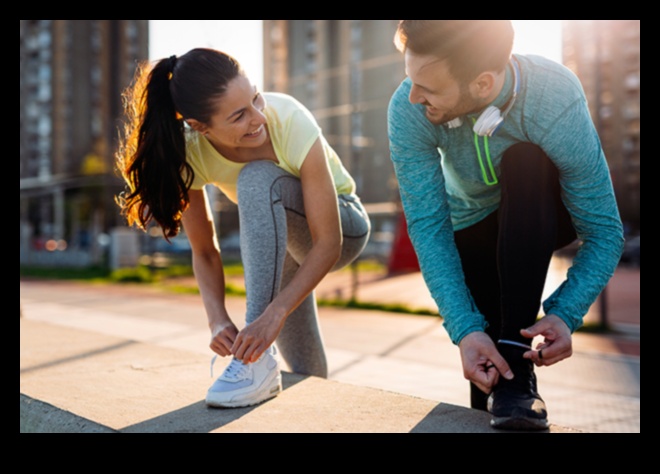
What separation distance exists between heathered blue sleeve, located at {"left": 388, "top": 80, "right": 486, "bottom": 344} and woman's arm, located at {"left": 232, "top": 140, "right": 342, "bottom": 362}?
19 centimetres

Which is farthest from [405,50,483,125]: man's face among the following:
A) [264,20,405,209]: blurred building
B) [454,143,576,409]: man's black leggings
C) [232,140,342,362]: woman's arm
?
[264,20,405,209]: blurred building

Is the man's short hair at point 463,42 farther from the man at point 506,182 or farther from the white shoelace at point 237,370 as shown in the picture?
the white shoelace at point 237,370

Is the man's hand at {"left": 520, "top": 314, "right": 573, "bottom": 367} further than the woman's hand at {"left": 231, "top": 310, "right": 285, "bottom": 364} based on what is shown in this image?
No

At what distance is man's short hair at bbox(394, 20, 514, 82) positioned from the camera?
4.13 feet

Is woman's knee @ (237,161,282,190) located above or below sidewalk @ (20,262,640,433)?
above

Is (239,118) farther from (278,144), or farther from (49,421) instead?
(49,421)

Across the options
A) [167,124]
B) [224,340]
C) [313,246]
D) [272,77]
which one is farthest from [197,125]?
[272,77]

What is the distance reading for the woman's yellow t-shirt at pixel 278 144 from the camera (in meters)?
1.66

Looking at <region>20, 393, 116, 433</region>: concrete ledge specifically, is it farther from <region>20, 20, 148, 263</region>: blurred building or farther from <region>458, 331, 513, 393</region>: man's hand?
<region>20, 20, 148, 263</region>: blurred building

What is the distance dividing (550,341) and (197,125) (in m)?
0.91

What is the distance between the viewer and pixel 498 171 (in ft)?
4.94

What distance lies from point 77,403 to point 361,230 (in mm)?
878

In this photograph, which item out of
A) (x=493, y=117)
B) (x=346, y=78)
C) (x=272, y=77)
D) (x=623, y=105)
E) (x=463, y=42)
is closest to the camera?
(x=463, y=42)
